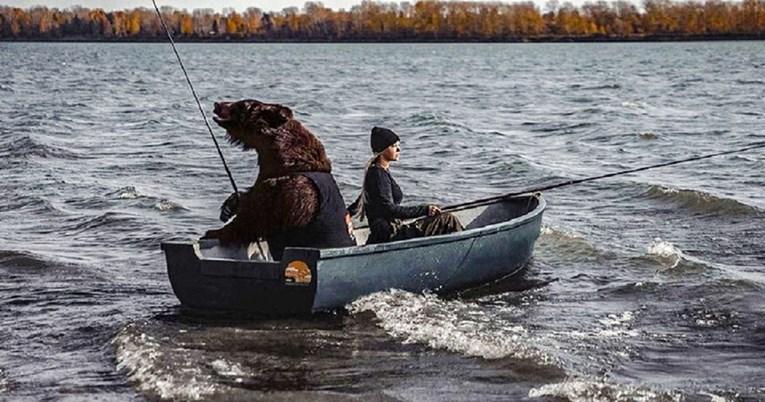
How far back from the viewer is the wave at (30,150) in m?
22.6

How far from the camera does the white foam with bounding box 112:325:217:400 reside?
8.43 meters

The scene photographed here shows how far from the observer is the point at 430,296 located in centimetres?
1106

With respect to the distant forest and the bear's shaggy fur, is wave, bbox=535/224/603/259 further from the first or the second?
the distant forest

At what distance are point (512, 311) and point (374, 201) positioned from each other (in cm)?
153

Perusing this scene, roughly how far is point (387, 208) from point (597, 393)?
3191mm

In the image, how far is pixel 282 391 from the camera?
8.47m

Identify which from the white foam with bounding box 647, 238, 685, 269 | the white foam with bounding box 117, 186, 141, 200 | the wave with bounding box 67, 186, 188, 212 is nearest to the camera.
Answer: the white foam with bounding box 647, 238, 685, 269

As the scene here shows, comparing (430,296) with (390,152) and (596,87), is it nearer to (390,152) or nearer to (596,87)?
(390,152)

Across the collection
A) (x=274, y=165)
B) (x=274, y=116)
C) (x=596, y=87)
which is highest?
(x=274, y=116)

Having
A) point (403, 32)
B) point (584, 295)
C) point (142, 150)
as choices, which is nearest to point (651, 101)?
point (142, 150)

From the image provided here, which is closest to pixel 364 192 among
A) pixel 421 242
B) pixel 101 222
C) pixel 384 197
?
pixel 384 197

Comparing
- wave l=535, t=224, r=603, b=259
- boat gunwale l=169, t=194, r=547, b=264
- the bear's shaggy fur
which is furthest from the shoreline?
the bear's shaggy fur

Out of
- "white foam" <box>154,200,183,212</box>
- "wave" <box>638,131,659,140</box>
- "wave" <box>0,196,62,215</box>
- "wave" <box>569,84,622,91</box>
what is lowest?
"wave" <box>569,84,622,91</box>

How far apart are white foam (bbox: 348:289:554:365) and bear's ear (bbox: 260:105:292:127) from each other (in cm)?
163
